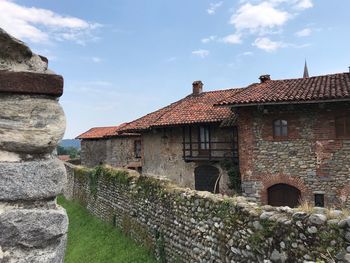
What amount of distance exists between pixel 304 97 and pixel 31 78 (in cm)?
1251

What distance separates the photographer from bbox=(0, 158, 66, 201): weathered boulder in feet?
6.05

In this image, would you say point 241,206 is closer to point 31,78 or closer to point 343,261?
point 343,261

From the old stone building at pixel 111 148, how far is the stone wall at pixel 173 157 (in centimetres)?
926

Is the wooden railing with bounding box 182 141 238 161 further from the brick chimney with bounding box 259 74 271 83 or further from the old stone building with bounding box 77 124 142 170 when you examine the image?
the old stone building with bounding box 77 124 142 170

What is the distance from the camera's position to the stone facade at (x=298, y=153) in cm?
1347

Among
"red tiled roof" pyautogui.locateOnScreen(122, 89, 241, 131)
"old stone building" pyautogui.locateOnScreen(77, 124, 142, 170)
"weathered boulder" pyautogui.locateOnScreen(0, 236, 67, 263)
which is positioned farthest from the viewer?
"old stone building" pyautogui.locateOnScreen(77, 124, 142, 170)

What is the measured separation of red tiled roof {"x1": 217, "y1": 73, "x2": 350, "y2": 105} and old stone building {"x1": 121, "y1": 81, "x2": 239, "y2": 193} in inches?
87.4

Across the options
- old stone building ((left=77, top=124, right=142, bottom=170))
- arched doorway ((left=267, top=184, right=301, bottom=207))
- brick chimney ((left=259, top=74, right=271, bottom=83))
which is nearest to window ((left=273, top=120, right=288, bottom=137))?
arched doorway ((left=267, top=184, right=301, bottom=207))

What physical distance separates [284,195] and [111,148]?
23.0 meters

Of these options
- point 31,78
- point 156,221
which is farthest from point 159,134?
point 31,78

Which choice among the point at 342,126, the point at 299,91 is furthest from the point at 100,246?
the point at 342,126

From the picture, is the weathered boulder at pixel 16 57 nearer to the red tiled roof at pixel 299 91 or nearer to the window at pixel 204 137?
the red tiled roof at pixel 299 91

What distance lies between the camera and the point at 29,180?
1880 mm

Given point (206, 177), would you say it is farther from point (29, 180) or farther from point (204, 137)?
point (29, 180)
